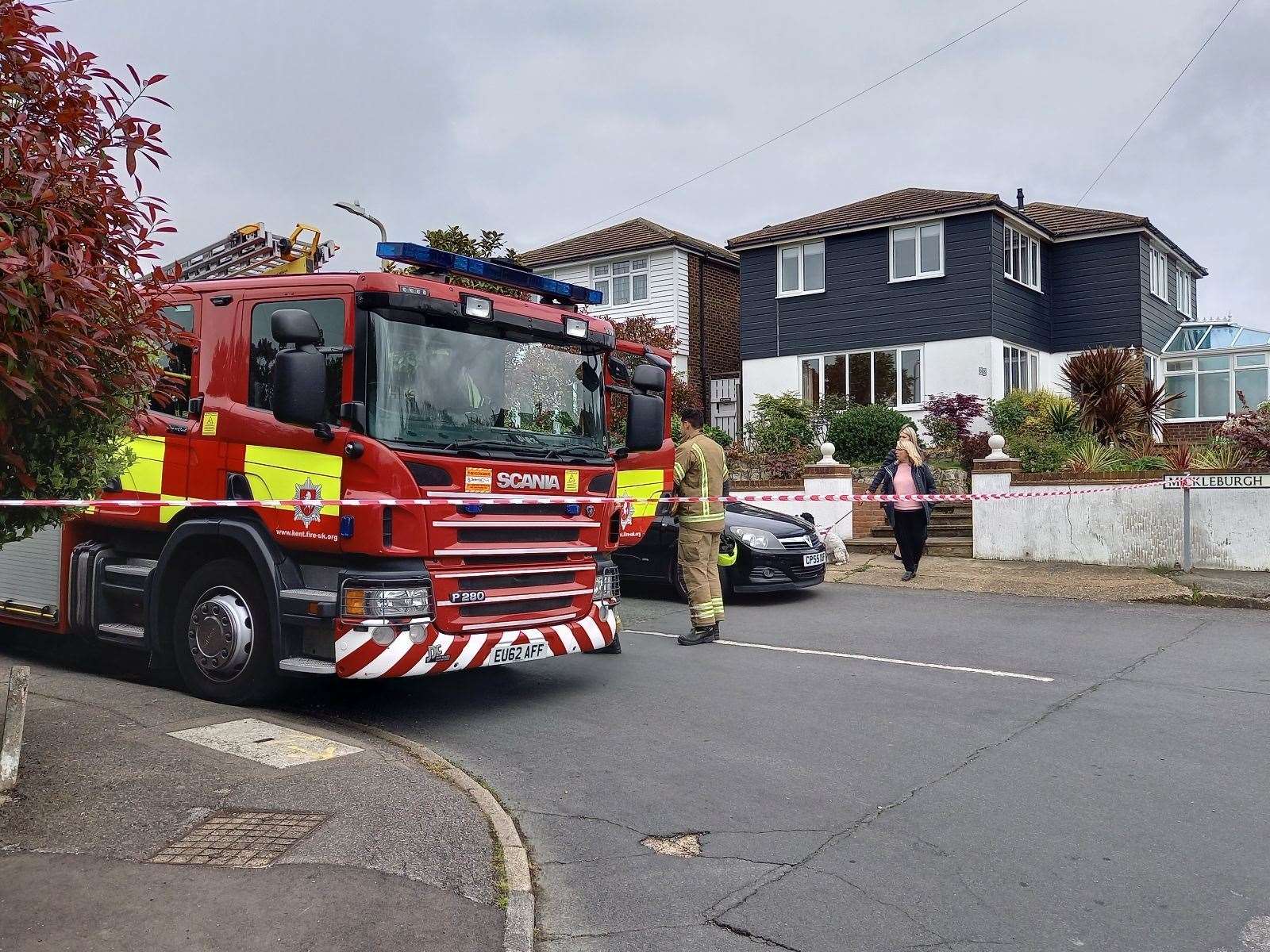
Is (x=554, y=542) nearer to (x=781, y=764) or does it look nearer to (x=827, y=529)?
(x=781, y=764)

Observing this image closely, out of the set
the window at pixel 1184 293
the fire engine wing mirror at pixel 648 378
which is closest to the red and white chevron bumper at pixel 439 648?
the fire engine wing mirror at pixel 648 378

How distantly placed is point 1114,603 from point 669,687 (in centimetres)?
656

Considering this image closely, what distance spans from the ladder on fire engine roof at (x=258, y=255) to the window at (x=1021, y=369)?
19.6 metres

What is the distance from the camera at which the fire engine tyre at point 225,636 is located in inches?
265

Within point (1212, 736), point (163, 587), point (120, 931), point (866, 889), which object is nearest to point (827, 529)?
point (1212, 736)

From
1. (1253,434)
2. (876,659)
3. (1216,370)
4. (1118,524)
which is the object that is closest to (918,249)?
(1216,370)

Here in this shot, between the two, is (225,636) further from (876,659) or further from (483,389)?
(876,659)

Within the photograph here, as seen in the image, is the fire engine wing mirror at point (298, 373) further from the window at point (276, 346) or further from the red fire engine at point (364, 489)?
the window at point (276, 346)

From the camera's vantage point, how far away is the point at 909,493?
13648 millimetres

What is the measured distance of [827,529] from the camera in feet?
51.2

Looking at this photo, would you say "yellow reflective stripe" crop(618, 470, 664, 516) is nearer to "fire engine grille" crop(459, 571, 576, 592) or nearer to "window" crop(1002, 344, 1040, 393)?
"fire engine grille" crop(459, 571, 576, 592)

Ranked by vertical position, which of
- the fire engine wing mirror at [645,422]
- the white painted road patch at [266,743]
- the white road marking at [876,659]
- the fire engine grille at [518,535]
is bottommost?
the white painted road patch at [266,743]

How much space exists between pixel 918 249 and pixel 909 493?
13.5m

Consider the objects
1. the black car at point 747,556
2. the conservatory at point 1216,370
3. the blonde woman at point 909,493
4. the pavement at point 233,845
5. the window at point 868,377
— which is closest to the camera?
the pavement at point 233,845
